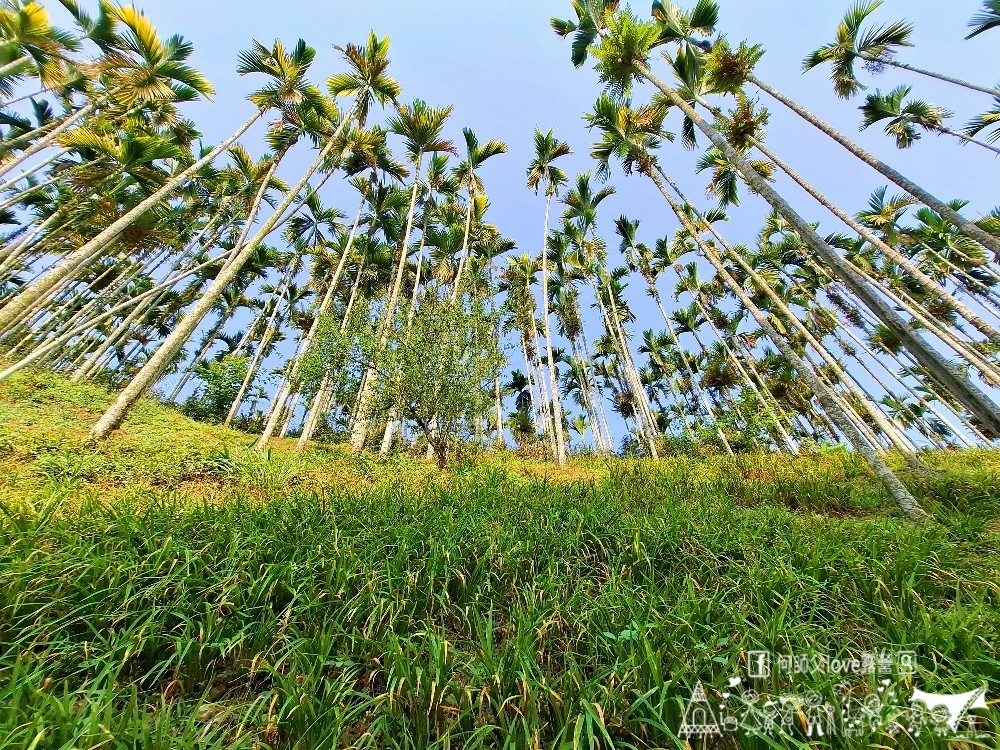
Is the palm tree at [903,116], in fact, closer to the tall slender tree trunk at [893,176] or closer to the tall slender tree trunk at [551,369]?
the tall slender tree trunk at [893,176]

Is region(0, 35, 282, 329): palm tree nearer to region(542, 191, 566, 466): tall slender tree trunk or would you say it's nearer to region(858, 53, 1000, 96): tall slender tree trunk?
region(542, 191, 566, 466): tall slender tree trunk

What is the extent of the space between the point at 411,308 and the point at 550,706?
11004mm

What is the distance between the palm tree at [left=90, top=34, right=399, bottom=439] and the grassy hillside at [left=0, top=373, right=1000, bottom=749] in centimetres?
271

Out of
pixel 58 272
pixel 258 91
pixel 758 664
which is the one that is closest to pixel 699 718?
pixel 758 664

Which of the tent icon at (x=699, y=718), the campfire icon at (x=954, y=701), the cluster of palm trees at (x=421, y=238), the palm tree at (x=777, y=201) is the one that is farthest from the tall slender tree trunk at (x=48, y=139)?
the campfire icon at (x=954, y=701)

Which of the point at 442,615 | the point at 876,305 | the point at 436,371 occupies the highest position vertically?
the point at 436,371

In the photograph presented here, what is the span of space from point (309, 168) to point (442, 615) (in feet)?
42.4

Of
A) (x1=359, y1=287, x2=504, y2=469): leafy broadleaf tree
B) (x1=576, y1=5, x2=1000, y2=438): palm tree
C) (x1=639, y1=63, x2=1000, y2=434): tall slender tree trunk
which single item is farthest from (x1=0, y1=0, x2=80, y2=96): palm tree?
(x1=639, y1=63, x2=1000, y2=434): tall slender tree trunk

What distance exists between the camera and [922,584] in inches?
124

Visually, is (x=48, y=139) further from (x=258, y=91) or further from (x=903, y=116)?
(x=903, y=116)

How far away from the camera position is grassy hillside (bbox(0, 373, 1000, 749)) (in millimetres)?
1983

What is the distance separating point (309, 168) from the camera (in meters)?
11.2

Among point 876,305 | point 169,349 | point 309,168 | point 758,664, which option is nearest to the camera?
point 758,664

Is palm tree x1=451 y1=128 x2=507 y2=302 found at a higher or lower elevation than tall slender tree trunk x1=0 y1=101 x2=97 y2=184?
higher
